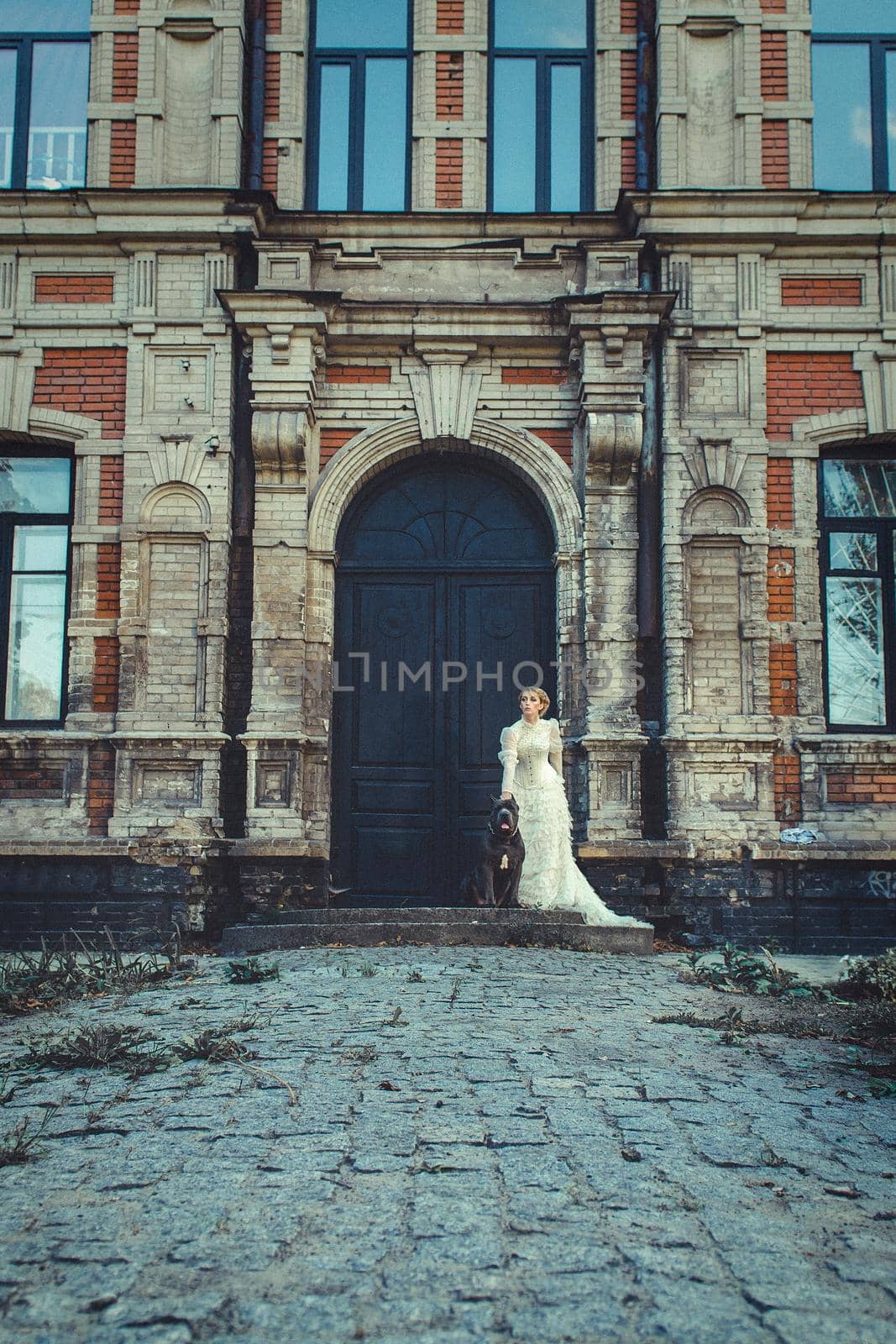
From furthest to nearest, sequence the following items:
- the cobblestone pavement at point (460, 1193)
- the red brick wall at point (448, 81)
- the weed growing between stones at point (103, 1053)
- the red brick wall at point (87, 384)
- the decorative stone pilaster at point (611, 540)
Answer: the red brick wall at point (448, 81)
the red brick wall at point (87, 384)
the decorative stone pilaster at point (611, 540)
the weed growing between stones at point (103, 1053)
the cobblestone pavement at point (460, 1193)

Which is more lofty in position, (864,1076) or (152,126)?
(152,126)

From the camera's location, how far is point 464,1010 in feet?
18.1

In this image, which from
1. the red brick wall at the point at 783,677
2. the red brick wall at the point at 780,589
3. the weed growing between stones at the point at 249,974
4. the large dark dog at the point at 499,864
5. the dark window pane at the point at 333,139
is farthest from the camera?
the dark window pane at the point at 333,139

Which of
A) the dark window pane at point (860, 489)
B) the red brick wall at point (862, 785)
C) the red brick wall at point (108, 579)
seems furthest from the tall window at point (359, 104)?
the red brick wall at point (862, 785)

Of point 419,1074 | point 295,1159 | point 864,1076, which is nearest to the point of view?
point 295,1159

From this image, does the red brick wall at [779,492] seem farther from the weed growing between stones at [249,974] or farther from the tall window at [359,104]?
Result: the weed growing between stones at [249,974]

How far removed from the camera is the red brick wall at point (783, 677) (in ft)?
31.4

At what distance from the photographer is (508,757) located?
8.70 m

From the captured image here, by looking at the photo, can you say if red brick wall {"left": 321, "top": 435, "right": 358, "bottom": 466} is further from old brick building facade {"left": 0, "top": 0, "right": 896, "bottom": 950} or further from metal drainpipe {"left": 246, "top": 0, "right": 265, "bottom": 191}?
metal drainpipe {"left": 246, "top": 0, "right": 265, "bottom": 191}

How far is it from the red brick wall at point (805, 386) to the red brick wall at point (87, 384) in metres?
5.46

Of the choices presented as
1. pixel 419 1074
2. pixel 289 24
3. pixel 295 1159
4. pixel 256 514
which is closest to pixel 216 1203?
pixel 295 1159

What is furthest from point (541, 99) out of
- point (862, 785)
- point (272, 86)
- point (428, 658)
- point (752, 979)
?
point (752, 979)

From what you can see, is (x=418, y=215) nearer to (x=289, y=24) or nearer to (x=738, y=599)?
(x=289, y=24)

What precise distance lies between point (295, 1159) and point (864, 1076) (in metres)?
2.49
